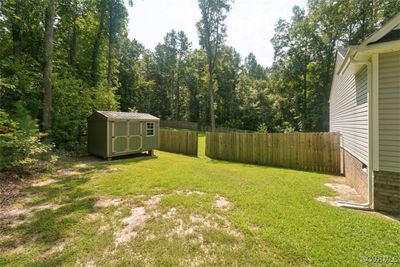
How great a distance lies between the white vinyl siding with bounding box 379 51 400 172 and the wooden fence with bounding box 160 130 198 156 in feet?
31.3

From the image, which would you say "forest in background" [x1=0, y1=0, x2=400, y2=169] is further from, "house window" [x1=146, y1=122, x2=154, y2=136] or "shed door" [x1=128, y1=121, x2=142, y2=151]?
"house window" [x1=146, y1=122, x2=154, y2=136]

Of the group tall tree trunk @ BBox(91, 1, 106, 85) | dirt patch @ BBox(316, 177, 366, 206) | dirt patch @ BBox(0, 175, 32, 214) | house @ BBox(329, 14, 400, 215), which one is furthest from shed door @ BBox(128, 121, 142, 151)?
house @ BBox(329, 14, 400, 215)

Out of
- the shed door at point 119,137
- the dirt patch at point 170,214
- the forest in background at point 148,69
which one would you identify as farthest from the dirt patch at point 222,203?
the shed door at point 119,137

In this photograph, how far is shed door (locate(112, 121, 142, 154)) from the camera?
1008 centimetres

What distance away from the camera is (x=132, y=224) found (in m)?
3.74

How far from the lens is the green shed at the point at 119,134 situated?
993 centimetres

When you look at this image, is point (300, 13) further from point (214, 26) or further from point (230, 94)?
point (230, 94)

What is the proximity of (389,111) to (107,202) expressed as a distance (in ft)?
20.1

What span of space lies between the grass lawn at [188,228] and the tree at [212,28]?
14520 millimetres

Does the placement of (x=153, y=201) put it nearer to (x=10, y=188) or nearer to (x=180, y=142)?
(x=10, y=188)

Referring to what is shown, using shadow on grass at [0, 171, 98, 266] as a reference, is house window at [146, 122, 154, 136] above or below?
above

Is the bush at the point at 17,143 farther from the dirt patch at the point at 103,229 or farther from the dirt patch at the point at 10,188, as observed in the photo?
the dirt patch at the point at 103,229

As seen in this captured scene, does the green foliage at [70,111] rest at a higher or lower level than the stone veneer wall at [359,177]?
higher

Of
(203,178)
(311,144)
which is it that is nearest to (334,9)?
(311,144)
